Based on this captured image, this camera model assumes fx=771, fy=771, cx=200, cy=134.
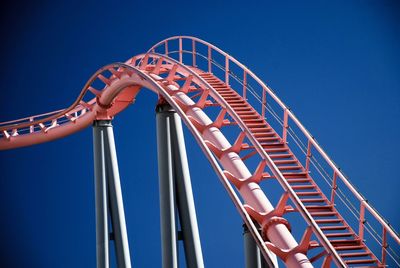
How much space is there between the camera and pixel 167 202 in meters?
14.1

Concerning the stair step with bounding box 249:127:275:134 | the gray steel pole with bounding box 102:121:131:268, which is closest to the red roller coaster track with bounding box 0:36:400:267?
the stair step with bounding box 249:127:275:134

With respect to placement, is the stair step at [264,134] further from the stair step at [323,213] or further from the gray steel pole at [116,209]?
the gray steel pole at [116,209]

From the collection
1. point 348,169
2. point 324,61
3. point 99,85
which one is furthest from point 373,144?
point 99,85

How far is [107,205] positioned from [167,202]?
289cm

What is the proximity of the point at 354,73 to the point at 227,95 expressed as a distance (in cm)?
1115

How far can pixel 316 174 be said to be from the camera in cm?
2480

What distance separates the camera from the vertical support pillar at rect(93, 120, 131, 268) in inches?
642

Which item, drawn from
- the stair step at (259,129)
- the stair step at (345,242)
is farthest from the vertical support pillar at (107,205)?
the stair step at (345,242)

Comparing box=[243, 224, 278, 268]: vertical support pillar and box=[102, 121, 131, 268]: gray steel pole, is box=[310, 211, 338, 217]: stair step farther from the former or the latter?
box=[102, 121, 131, 268]: gray steel pole

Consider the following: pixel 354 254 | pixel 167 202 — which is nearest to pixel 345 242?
pixel 354 254

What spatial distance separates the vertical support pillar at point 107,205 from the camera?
53.5 feet

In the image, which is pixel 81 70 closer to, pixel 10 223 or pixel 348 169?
pixel 10 223

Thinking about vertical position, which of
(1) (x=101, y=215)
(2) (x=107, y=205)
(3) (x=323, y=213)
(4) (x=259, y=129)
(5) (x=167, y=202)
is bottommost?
(3) (x=323, y=213)

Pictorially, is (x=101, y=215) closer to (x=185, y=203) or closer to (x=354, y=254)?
(x=185, y=203)
